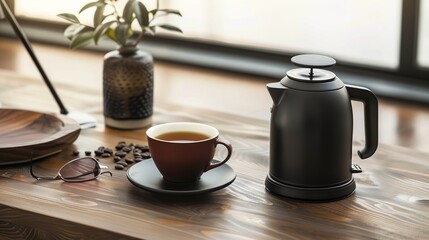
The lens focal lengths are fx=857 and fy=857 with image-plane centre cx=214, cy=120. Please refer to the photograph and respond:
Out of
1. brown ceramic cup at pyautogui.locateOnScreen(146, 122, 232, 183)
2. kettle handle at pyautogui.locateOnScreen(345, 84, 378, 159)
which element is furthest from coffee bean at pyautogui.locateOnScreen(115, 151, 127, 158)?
kettle handle at pyautogui.locateOnScreen(345, 84, 378, 159)

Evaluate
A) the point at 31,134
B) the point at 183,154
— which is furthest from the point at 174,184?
the point at 31,134

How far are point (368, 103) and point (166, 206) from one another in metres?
0.42

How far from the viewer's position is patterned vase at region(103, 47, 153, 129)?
6.72ft

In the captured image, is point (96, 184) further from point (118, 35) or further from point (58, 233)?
point (118, 35)

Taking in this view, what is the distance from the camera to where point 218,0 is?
384 centimetres

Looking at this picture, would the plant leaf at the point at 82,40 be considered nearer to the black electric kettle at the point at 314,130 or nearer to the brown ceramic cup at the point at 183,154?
the brown ceramic cup at the point at 183,154

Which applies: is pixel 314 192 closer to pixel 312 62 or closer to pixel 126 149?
pixel 312 62

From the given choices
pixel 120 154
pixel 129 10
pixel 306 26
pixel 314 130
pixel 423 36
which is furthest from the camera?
pixel 306 26

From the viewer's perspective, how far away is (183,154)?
1.62 meters

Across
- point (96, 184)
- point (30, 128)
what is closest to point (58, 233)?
point (96, 184)

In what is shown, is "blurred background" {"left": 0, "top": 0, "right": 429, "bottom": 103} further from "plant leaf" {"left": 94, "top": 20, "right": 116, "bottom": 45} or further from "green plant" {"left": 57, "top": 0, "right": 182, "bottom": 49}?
"plant leaf" {"left": 94, "top": 20, "right": 116, "bottom": 45}

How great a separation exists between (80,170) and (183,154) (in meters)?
0.26

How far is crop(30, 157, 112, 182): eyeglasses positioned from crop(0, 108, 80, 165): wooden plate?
0.05 m

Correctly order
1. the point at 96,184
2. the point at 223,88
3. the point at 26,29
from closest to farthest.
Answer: the point at 96,184 → the point at 223,88 → the point at 26,29
